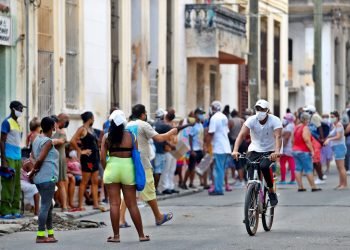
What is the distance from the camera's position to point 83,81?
27594 mm

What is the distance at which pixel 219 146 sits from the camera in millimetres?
25609

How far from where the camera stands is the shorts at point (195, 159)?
27.6 metres

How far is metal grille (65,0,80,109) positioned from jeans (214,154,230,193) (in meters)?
3.50

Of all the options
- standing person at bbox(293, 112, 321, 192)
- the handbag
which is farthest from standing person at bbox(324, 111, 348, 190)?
the handbag

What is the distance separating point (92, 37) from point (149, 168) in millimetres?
10379

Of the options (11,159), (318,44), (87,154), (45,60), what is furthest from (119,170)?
(318,44)

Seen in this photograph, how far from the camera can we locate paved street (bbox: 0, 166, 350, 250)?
15.2 meters

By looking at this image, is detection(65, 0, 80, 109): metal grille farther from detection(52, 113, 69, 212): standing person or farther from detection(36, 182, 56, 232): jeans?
detection(36, 182, 56, 232): jeans

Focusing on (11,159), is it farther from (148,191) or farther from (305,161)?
(305,161)

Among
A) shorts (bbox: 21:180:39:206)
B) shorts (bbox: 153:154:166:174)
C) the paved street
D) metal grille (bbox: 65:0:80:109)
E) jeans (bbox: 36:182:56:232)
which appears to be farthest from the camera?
metal grille (bbox: 65:0:80:109)

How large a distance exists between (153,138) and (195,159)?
10263 millimetres

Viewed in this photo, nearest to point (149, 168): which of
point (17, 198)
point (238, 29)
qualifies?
point (17, 198)

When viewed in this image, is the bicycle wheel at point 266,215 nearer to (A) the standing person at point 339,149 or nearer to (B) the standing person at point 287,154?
(A) the standing person at point 339,149

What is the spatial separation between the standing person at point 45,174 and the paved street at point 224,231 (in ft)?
0.77
